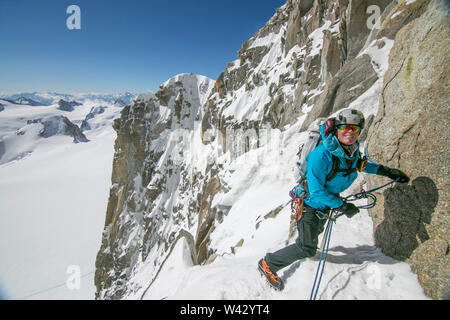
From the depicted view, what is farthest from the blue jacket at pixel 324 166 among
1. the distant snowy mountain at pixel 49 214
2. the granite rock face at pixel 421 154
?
the distant snowy mountain at pixel 49 214

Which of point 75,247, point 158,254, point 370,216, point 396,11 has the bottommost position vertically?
point 75,247

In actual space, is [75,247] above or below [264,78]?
below

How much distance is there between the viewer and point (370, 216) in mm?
4609

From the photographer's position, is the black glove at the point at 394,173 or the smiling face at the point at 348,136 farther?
the black glove at the point at 394,173

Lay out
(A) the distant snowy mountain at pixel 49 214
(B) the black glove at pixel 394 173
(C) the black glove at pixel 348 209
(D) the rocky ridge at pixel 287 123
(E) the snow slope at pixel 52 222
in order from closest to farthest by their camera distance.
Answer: (C) the black glove at pixel 348 209 → (D) the rocky ridge at pixel 287 123 → (B) the black glove at pixel 394 173 → (E) the snow slope at pixel 52 222 → (A) the distant snowy mountain at pixel 49 214

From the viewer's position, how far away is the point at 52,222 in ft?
192

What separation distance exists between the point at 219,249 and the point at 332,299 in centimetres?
729

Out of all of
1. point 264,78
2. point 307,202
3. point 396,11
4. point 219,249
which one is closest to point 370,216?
point 307,202

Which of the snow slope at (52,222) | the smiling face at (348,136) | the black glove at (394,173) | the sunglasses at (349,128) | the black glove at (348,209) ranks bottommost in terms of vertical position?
the snow slope at (52,222)

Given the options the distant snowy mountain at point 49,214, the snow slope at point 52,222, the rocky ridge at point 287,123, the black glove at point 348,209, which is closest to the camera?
the black glove at point 348,209

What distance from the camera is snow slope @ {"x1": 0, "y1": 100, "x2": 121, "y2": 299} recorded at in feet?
131

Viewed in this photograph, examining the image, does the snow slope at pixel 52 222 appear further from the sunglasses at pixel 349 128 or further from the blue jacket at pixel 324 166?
the sunglasses at pixel 349 128

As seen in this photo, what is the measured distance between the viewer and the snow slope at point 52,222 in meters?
39.8

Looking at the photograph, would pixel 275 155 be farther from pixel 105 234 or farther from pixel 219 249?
pixel 105 234
